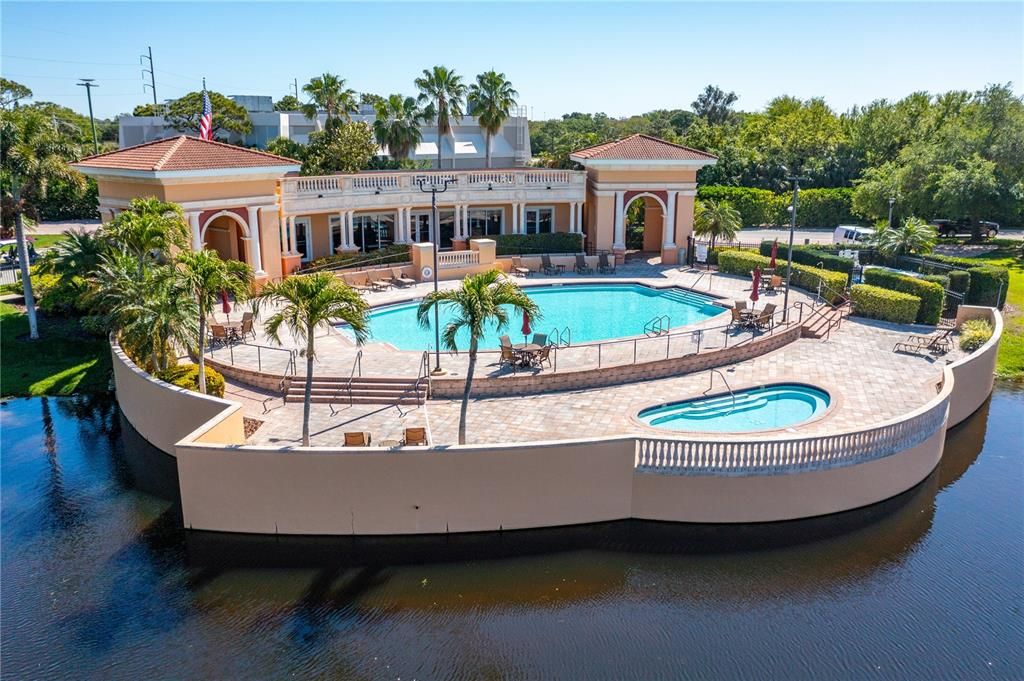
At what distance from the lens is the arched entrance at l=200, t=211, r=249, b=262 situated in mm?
36906

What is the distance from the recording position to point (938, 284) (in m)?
31.9

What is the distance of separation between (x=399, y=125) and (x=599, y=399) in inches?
1282

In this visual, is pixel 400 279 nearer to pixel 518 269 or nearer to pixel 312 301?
pixel 518 269

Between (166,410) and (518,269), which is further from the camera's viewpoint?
(518,269)

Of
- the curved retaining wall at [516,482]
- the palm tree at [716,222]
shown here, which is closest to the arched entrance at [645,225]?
the palm tree at [716,222]

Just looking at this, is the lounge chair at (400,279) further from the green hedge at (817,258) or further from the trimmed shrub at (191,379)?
the green hedge at (817,258)

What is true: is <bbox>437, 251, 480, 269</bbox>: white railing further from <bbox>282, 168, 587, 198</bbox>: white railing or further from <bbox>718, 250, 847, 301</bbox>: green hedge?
<bbox>718, 250, 847, 301</bbox>: green hedge

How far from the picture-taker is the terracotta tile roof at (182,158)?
32.5 meters

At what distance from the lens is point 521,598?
16703mm

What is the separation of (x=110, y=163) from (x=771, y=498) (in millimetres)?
30214

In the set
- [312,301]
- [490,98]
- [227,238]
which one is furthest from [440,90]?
[312,301]

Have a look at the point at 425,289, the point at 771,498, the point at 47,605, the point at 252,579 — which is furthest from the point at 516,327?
the point at 47,605

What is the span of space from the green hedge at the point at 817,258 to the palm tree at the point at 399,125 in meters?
23.9

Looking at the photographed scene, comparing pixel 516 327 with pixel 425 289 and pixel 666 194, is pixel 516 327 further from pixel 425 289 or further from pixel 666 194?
pixel 666 194
